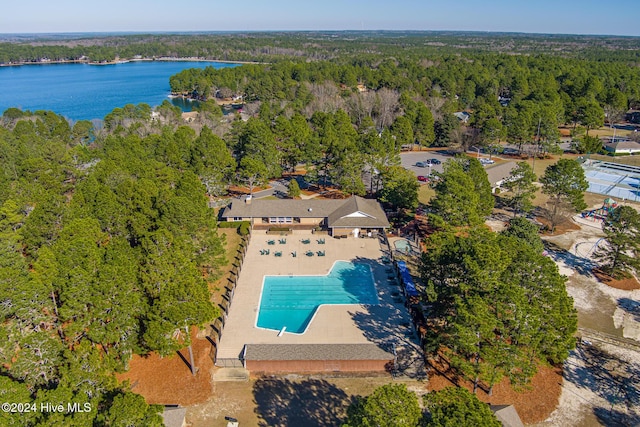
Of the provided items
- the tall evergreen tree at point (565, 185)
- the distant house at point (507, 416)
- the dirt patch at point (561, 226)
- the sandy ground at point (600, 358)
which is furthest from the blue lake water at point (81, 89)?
the distant house at point (507, 416)

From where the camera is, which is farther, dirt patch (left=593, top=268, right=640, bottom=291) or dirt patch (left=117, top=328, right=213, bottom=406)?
dirt patch (left=593, top=268, right=640, bottom=291)

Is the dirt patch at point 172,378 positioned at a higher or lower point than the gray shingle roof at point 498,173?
lower

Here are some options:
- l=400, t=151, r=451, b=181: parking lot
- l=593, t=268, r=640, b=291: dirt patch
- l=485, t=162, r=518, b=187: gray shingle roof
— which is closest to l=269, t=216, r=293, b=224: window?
l=400, t=151, r=451, b=181: parking lot

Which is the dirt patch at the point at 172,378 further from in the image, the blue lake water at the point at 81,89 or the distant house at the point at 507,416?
the blue lake water at the point at 81,89

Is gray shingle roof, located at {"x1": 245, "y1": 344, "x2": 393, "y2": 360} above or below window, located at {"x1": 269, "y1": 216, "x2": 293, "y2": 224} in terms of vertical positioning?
above

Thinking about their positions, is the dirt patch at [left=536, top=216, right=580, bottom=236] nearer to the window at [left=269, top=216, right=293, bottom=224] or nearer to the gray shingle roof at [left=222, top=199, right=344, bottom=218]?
the gray shingle roof at [left=222, top=199, right=344, bottom=218]

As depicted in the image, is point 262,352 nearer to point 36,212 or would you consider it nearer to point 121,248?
point 121,248
